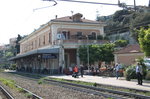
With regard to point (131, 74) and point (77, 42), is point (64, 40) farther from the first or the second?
point (131, 74)

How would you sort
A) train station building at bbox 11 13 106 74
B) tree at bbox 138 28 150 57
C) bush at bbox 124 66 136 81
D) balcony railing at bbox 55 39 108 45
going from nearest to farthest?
tree at bbox 138 28 150 57
bush at bbox 124 66 136 81
train station building at bbox 11 13 106 74
balcony railing at bbox 55 39 108 45

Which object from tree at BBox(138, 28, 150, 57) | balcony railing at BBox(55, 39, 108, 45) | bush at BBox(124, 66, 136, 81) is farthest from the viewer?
balcony railing at BBox(55, 39, 108, 45)

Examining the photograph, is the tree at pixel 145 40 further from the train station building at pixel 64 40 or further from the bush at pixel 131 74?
the train station building at pixel 64 40

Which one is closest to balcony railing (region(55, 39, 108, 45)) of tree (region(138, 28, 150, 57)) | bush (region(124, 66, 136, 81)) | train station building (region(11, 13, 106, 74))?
train station building (region(11, 13, 106, 74))

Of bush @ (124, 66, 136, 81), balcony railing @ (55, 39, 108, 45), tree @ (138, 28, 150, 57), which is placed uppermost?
balcony railing @ (55, 39, 108, 45)

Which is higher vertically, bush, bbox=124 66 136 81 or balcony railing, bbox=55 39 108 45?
balcony railing, bbox=55 39 108 45

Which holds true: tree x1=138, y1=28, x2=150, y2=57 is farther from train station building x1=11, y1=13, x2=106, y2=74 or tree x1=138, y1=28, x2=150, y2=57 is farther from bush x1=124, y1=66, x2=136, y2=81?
train station building x1=11, y1=13, x2=106, y2=74

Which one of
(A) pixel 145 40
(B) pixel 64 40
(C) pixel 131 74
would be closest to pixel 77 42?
(B) pixel 64 40

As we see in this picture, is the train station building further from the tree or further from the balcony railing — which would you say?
the tree

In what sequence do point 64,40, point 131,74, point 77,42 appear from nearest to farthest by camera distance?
point 131,74 → point 64,40 → point 77,42

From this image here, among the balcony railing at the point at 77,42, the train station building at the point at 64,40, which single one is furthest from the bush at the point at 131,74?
the balcony railing at the point at 77,42

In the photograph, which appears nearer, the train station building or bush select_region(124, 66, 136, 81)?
bush select_region(124, 66, 136, 81)

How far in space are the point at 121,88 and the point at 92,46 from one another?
2313 cm

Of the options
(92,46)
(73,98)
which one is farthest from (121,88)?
(92,46)
